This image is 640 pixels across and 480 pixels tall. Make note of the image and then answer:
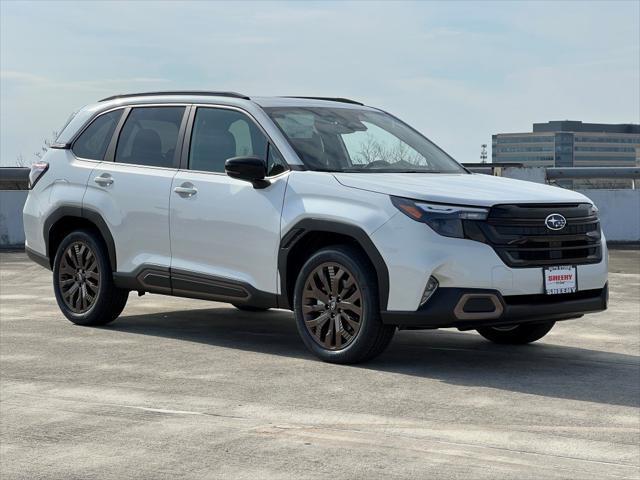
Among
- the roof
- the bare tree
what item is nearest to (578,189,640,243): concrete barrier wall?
the roof

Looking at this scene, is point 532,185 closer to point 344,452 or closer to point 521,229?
point 521,229

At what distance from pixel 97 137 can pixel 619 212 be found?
11.3 m

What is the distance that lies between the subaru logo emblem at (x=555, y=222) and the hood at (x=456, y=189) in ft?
0.33

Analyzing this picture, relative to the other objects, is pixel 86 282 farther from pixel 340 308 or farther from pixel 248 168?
pixel 340 308

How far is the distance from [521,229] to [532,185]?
34.4 inches

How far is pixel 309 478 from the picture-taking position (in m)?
5.34

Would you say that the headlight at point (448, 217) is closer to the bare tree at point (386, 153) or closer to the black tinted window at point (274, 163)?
the bare tree at point (386, 153)

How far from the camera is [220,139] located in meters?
9.30

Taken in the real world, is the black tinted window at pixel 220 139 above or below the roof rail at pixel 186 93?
below

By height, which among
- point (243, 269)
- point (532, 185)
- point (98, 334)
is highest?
point (532, 185)

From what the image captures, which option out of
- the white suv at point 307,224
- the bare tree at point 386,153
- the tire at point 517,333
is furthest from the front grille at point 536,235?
the bare tree at point 386,153

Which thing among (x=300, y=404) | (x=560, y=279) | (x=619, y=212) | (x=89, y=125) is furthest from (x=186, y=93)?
(x=619, y=212)

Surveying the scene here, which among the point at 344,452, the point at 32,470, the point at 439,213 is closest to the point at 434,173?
the point at 439,213

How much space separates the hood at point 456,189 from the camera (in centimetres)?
785
